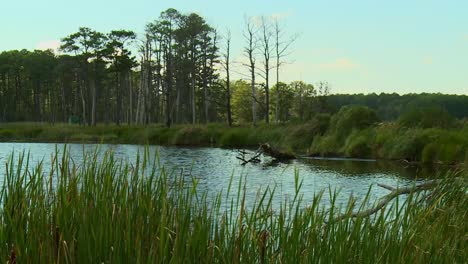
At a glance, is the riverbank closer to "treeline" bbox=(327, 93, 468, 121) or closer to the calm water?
the calm water

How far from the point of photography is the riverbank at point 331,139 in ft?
91.5

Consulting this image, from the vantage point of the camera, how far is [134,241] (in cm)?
397

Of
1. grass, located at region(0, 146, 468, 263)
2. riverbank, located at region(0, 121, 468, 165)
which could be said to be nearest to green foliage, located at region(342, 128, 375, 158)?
riverbank, located at region(0, 121, 468, 165)

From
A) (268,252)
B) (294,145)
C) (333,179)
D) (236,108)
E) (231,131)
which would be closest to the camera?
(268,252)

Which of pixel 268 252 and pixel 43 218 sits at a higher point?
pixel 43 218

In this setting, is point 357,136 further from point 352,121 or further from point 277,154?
point 277,154

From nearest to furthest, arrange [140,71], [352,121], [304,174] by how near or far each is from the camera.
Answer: [304,174] < [352,121] < [140,71]

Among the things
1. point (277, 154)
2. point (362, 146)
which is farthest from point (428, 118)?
point (277, 154)

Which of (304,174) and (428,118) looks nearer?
(304,174)

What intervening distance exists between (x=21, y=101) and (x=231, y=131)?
229ft

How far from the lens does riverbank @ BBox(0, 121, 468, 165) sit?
91.5 feet

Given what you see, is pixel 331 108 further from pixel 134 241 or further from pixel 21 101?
pixel 21 101

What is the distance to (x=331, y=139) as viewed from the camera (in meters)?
35.1

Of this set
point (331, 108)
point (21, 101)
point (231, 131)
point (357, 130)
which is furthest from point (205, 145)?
point (21, 101)
